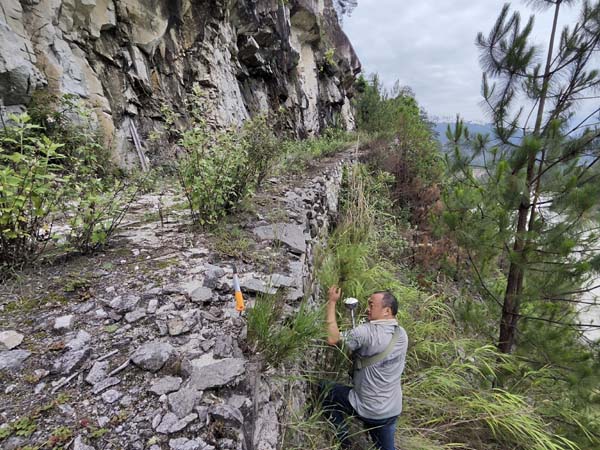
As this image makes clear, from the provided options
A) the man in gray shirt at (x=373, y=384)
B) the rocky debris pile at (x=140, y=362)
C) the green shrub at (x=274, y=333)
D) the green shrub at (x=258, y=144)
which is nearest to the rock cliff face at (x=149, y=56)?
the green shrub at (x=258, y=144)

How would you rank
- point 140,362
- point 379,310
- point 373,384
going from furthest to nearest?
1. point 379,310
2. point 373,384
3. point 140,362

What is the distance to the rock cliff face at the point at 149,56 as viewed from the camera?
421 centimetres

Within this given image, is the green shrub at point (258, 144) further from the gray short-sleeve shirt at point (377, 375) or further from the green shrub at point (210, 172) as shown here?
the gray short-sleeve shirt at point (377, 375)

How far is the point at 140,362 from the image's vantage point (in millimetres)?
1344

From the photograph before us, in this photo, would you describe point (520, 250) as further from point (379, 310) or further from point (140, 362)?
point (140, 362)

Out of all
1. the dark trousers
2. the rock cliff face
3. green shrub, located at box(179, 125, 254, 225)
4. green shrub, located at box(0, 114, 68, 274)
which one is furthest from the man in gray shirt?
the rock cliff face

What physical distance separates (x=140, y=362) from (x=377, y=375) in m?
1.51

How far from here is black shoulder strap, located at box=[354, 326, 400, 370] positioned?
2.08m

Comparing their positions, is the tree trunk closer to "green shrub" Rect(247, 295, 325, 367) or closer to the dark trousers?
the dark trousers

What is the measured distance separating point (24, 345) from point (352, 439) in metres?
2.12

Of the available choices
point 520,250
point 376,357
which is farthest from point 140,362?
point 520,250

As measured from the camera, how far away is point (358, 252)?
378 centimetres

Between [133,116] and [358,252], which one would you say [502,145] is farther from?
[133,116]

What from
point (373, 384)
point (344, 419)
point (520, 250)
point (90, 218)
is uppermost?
point (90, 218)
